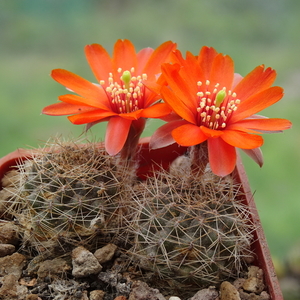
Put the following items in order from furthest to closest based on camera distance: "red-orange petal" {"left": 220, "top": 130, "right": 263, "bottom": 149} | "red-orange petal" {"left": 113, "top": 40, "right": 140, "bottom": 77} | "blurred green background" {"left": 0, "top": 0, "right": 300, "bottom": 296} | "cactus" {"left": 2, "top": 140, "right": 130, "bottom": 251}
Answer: "blurred green background" {"left": 0, "top": 0, "right": 300, "bottom": 296}
"red-orange petal" {"left": 113, "top": 40, "right": 140, "bottom": 77}
"cactus" {"left": 2, "top": 140, "right": 130, "bottom": 251}
"red-orange petal" {"left": 220, "top": 130, "right": 263, "bottom": 149}

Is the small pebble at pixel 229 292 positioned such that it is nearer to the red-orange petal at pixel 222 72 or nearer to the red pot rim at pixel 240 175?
the red pot rim at pixel 240 175

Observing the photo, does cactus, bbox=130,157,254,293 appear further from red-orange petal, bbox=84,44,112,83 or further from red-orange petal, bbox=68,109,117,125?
red-orange petal, bbox=84,44,112,83

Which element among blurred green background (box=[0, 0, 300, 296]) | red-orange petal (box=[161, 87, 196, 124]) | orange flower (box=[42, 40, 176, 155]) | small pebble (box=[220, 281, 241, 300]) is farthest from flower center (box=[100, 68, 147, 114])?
blurred green background (box=[0, 0, 300, 296])

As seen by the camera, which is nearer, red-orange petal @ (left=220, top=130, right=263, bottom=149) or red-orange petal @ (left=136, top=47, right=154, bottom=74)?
red-orange petal @ (left=220, top=130, right=263, bottom=149)

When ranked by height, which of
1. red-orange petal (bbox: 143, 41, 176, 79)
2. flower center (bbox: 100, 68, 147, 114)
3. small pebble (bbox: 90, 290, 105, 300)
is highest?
red-orange petal (bbox: 143, 41, 176, 79)

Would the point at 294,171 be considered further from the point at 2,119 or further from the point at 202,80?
the point at 2,119

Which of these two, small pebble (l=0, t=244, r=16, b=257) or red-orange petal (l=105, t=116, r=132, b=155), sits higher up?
red-orange petal (l=105, t=116, r=132, b=155)

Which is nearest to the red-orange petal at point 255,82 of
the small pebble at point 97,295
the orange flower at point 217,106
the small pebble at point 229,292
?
the orange flower at point 217,106
